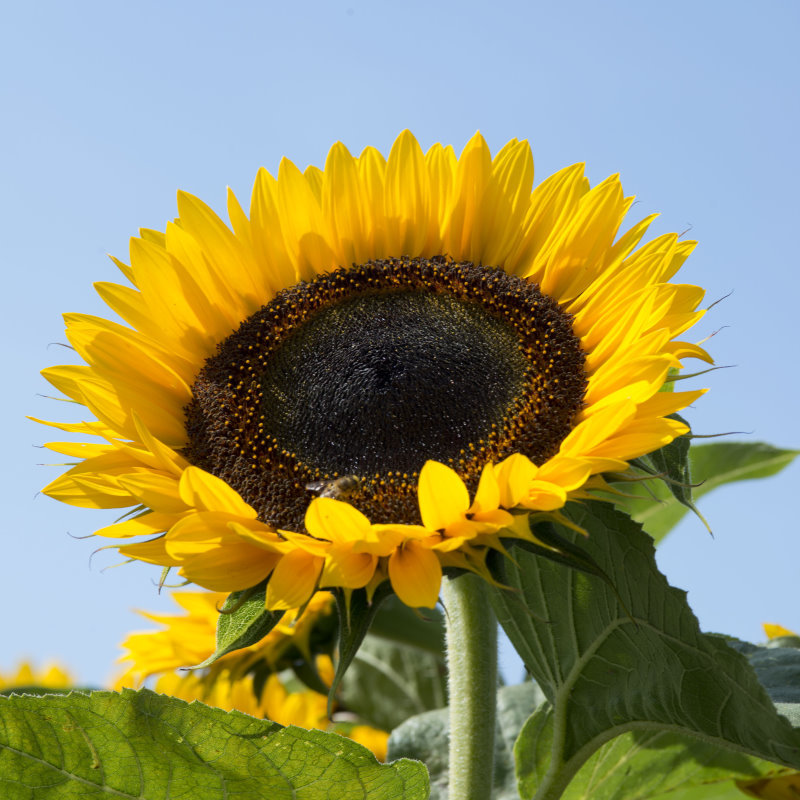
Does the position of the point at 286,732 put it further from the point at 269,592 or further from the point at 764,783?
the point at 764,783

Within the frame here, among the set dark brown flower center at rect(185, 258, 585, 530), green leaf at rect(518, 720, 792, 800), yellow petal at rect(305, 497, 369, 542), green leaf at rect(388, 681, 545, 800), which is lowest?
green leaf at rect(518, 720, 792, 800)

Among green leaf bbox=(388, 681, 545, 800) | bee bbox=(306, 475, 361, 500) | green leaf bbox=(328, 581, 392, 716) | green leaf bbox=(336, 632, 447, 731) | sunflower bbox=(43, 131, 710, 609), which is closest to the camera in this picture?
green leaf bbox=(328, 581, 392, 716)

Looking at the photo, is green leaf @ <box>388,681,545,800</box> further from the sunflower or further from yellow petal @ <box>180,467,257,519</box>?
yellow petal @ <box>180,467,257,519</box>

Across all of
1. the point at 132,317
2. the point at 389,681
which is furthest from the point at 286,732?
the point at 389,681

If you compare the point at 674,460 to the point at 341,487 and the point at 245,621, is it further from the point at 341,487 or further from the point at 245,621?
the point at 245,621

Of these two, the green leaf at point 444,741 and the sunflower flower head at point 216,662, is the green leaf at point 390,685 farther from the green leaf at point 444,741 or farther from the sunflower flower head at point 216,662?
the green leaf at point 444,741

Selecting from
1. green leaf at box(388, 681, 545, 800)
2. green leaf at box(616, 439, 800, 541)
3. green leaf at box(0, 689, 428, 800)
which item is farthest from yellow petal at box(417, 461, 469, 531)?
green leaf at box(616, 439, 800, 541)
